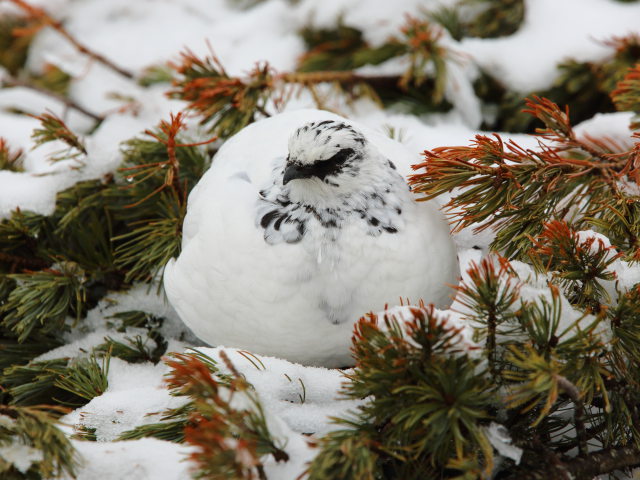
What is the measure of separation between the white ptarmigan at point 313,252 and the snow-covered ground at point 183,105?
0.43ft

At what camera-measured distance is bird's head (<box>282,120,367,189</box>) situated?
157cm

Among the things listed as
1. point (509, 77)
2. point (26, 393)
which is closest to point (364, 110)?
point (509, 77)

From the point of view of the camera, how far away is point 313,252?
1606mm

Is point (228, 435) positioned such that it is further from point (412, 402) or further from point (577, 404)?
point (577, 404)

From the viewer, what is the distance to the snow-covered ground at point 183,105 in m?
1.36

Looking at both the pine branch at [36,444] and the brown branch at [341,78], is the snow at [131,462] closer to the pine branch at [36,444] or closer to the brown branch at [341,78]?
the pine branch at [36,444]

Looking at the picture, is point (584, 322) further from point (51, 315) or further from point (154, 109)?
point (154, 109)

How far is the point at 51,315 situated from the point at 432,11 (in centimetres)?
197

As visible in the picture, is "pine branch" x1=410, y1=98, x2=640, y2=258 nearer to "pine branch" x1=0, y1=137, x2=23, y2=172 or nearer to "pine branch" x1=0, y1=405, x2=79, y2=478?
"pine branch" x1=0, y1=405, x2=79, y2=478

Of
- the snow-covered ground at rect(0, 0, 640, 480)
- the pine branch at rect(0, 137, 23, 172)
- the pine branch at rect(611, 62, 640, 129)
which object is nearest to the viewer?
the snow-covered ground at rect(0, 0, 640, 480)

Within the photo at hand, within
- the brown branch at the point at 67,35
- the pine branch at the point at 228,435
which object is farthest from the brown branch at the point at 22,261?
the brown branch at the point at 67,35

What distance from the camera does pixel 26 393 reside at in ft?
5.64

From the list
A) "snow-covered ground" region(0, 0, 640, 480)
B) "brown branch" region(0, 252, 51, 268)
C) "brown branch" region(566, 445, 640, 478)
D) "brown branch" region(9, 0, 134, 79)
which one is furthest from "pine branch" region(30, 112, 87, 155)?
"brown branch" region(566, 445, 640, 478)

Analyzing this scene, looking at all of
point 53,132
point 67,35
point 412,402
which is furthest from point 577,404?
point 67,35
